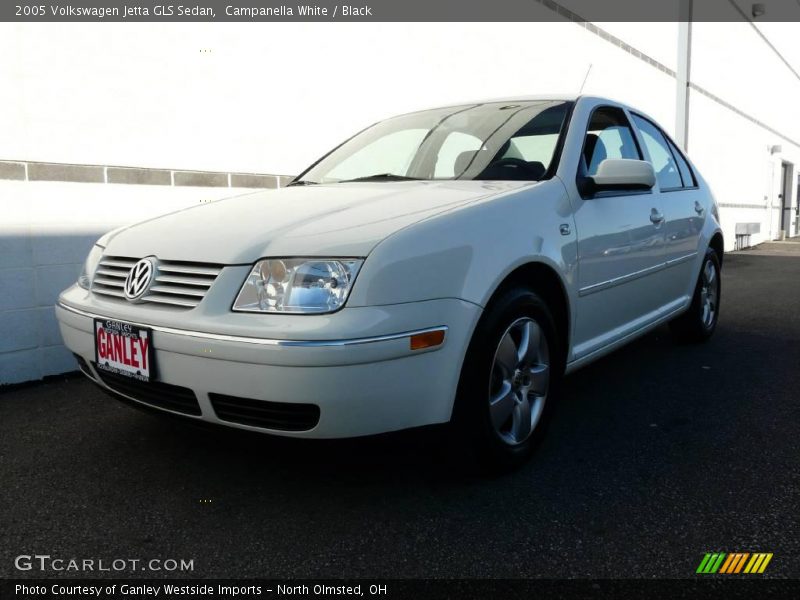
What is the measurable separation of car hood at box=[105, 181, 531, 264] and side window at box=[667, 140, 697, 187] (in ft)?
6.53

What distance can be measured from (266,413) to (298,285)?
1.24 feet

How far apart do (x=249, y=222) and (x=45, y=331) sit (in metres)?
2.16

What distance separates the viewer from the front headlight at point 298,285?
194cm

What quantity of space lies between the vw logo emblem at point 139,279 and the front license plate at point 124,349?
11 cm

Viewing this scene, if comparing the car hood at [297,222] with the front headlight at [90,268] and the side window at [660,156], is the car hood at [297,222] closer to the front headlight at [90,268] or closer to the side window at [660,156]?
the front headlight at [90,268]

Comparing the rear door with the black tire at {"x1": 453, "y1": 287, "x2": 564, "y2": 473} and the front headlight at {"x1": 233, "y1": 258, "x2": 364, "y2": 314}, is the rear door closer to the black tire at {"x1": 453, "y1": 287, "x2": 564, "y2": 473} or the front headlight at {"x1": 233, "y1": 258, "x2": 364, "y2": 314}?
the black tire at {"x1": 453, "y1": 287, "x2": 564, "y2": 473}

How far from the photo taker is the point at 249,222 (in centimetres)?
233

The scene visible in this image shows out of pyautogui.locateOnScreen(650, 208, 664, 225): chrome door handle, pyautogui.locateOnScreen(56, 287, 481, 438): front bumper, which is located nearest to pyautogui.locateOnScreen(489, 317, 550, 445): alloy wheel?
pyautogui.locateOnScreen(56, 287, 481, 438): front bumper

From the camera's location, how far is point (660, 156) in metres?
3.93

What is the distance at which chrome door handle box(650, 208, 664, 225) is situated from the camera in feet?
11.0

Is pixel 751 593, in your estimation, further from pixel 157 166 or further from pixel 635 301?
pixel 157 166
